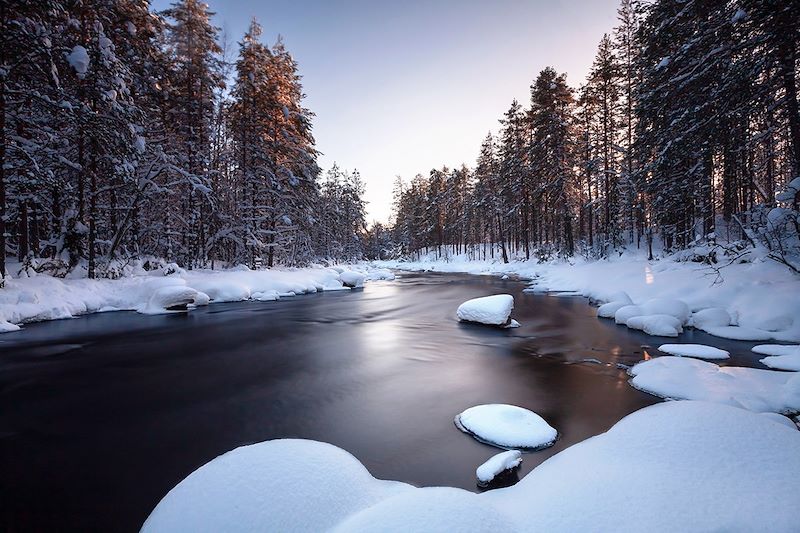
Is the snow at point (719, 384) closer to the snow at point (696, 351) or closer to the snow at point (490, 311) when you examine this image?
the snow at point (696, 351)

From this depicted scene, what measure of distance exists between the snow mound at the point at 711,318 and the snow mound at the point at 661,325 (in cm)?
58

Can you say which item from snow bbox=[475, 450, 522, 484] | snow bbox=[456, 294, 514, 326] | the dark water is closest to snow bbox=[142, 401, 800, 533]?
snow bbox=[475, 450, 522, 484]

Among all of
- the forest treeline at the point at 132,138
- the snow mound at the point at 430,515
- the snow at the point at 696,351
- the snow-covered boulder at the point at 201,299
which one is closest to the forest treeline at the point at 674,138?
the snow at the point at 696,351

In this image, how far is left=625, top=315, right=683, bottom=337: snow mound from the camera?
27.9 ft

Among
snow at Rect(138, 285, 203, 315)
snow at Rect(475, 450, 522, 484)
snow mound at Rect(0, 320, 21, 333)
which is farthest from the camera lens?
snow at Rect(138, 285, 203, 315)

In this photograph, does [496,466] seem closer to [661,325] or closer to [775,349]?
[775,349]

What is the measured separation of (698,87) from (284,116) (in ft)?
65.3

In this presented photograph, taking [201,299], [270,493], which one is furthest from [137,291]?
[270,493]

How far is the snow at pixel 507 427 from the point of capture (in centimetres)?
389

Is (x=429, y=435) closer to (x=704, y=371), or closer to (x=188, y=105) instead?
(x=704, y=371)

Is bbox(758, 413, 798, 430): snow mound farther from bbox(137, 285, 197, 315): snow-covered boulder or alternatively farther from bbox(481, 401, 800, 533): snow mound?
bbox(137, 285, 197, 315): snow-covered boulder

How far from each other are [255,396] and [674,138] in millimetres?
14025

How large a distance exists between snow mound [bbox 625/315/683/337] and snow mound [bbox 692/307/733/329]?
1.90 ft

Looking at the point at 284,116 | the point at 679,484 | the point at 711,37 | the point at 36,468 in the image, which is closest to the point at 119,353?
the point at 36,468
